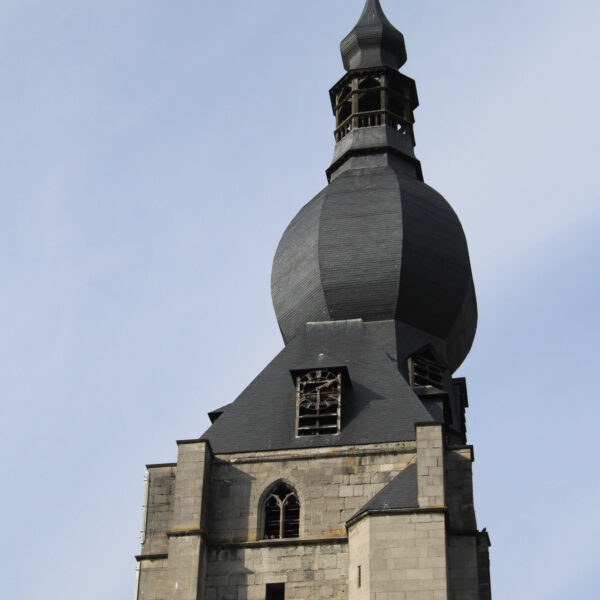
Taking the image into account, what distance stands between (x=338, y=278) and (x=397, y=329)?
163 cm

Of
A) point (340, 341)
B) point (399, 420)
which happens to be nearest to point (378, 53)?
point (340, 341)

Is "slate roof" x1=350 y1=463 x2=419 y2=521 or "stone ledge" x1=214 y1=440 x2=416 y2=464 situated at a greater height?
"stone ledge" x1=214 y1=440 x2=416 y2=464

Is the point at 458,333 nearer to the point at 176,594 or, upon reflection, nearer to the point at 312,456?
the point at 312,456

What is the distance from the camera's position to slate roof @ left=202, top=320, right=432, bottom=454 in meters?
32.9

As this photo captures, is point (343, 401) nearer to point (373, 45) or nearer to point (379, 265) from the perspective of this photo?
point (379, 265)

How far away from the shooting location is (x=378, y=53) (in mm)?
42938

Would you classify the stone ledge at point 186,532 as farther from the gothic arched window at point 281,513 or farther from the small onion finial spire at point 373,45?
the small onion finial spire at point 373,45

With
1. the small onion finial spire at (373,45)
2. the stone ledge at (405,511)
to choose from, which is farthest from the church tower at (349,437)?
the small onion finial spire at (373,45)

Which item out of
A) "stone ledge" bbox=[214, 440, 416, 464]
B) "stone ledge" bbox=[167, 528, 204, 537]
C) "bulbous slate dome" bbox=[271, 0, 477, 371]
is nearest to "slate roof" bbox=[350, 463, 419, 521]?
"stone ledge" bbox=[214, 440, 416, 464]

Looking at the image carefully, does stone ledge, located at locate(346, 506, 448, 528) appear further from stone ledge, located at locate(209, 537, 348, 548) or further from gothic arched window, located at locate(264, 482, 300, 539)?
gothic arched window, located at locate(264, 482, 300, 539)

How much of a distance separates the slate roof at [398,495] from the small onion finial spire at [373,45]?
1406 centimetres

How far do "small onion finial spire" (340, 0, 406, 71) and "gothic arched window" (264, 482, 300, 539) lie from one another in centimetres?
1367

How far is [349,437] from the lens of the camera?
108 ft

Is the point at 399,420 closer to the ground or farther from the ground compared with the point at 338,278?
closer to the ground
